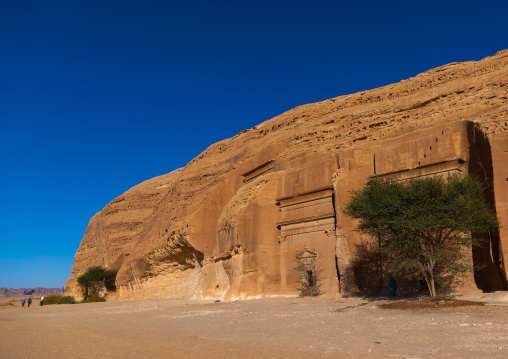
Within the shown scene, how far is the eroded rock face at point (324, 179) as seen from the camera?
17.9 meters

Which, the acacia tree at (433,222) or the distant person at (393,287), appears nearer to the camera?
the acacia tree at (433,222)

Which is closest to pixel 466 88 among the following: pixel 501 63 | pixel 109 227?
pixel 501 63

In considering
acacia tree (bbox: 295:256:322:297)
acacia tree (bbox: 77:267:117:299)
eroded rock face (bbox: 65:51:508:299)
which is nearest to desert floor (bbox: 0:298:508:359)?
eroded rock face (bbox: 65:51:508:299)

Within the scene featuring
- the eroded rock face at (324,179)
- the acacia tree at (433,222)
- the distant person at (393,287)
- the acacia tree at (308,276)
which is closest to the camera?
the acacia tree at (433,222)

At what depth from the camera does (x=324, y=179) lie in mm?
22250

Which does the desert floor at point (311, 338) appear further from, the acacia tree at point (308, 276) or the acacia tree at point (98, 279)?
the acacia tree at point (98, 279)

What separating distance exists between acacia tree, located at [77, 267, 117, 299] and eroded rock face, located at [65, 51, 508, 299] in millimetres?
8149

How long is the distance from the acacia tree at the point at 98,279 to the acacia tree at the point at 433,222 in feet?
113

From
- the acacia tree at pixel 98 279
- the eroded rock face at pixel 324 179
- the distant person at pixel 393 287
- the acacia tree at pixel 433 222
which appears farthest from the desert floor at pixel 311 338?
the acacia tree at pixel 98 279

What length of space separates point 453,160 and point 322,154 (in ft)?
25.3

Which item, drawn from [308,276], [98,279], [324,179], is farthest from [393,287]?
[98,279]

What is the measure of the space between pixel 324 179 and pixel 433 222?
8456 mm

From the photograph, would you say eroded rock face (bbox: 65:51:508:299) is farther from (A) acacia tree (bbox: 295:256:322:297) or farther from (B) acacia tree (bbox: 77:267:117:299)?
(B) acacia tree (bbox: 77:267:117:299)

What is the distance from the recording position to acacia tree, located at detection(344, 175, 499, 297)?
14422mm
